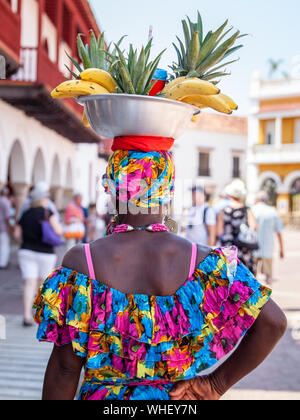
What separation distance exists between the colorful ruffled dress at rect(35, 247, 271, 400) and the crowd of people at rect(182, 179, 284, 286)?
16.0 ft

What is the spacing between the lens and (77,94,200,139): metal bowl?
1615mm

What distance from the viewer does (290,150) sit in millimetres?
32125

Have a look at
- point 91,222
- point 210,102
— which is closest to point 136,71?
point 210,102

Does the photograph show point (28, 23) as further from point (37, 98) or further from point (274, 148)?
point (274, 148)

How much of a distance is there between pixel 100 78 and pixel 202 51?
1.14ft

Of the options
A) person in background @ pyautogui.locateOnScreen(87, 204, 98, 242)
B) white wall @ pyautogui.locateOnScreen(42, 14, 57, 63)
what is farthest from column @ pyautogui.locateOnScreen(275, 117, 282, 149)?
person in background @ pyautogui.locateOnScreen(87, 204, 98, 242)

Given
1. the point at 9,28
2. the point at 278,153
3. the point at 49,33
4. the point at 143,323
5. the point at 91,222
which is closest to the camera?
the point at 143,323

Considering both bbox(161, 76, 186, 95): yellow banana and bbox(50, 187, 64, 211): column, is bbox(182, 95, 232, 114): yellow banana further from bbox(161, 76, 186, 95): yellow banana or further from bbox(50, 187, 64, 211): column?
bbox(50, 187, 64, 211): column

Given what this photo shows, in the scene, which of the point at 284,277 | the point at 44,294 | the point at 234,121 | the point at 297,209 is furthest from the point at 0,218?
the point at 234,121

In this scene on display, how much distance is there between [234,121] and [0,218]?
1248 inches

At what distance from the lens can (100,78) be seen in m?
1.69

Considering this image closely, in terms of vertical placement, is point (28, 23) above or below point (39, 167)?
above

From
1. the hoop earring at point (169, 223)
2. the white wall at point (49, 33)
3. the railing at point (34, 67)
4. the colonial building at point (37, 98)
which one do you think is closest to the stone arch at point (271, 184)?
the colonial building at point (37, 98)

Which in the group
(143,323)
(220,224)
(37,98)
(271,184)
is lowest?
(143,323)
